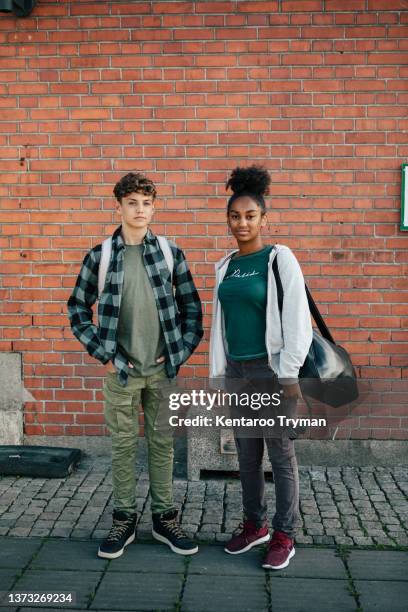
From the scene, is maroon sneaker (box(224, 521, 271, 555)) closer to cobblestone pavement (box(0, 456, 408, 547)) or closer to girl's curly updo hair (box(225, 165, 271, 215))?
cobblestone pavement (box(0, 456, 408, 547))

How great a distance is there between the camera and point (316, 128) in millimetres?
5145

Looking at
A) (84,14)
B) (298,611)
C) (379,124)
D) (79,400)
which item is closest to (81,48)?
(84,14)

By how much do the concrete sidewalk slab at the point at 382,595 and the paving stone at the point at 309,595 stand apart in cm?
7

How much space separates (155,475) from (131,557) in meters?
0.47

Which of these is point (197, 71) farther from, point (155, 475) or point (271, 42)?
point (155, 475)

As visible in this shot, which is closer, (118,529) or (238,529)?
(118,529)

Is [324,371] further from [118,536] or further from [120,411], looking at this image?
[118,536]

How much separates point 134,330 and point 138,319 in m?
0.07

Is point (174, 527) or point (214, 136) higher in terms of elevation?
point (214, 136)

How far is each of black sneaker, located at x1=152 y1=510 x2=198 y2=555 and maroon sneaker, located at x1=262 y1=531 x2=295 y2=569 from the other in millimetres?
439

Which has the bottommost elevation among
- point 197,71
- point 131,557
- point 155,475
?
point 131,557

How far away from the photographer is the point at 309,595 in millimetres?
3330

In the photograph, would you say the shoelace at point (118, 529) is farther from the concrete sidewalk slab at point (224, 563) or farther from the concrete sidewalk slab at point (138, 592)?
the concrete sidewalk slab at point (224, 563)

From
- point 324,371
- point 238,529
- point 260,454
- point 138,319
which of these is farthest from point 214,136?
point 238,529
